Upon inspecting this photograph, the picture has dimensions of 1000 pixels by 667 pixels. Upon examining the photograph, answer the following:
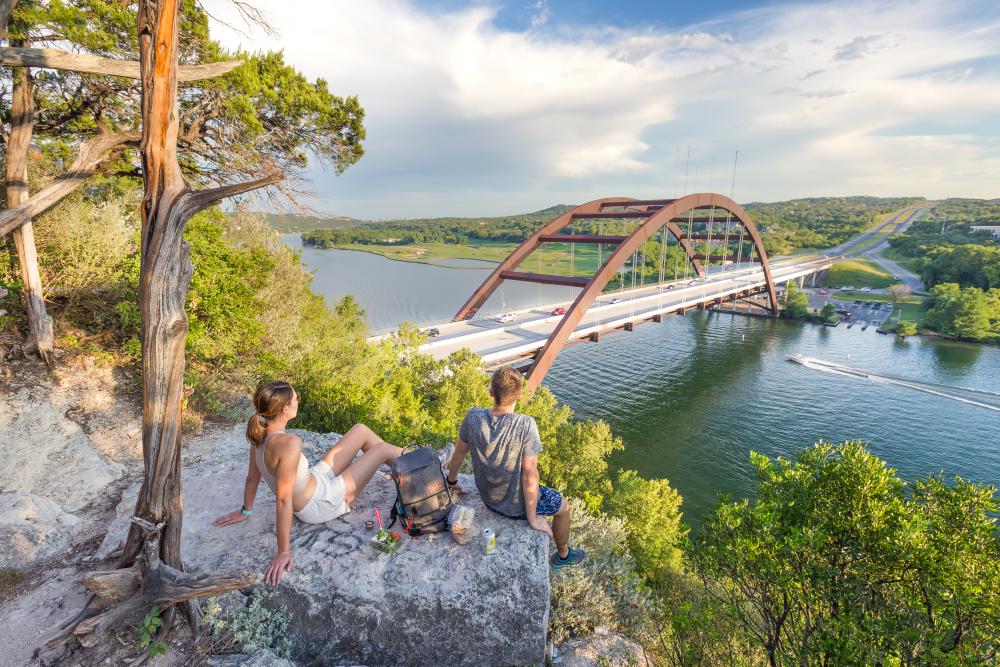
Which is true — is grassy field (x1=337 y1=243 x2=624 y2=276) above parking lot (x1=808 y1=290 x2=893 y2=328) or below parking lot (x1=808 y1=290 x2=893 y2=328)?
above

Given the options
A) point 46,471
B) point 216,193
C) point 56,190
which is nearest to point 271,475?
point 216,193

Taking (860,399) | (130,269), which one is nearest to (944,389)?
(860,399)

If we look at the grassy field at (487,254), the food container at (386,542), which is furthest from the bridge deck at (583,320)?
the grassy field at (487,254)

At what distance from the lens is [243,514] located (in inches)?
155

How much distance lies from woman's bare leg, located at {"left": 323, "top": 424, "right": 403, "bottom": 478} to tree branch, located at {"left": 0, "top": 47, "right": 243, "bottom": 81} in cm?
279

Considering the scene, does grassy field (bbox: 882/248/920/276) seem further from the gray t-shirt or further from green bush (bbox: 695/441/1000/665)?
the gray t-shirt

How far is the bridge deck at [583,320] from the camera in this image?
758 inches

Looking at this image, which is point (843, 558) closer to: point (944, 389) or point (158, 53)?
point (158, 53)

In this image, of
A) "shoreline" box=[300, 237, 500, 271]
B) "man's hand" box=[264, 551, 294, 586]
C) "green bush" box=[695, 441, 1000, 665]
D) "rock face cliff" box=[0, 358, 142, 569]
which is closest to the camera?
"man's hand" box=[264, 551, 294, 586]

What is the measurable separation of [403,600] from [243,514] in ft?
5.66

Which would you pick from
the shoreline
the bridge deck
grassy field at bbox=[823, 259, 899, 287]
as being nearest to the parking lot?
grassy field at bbox=[823, 259, 899, 287]

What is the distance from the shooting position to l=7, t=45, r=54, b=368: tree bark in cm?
589

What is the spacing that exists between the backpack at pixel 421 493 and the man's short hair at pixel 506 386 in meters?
0.76

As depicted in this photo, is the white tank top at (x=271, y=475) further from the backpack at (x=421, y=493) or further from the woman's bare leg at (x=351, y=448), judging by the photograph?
the backpack at (x=421, y=493)
